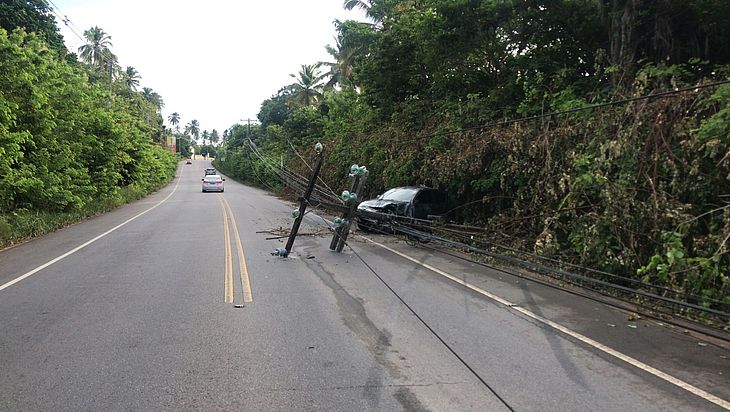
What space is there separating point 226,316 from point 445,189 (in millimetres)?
11398

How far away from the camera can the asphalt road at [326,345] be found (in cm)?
425

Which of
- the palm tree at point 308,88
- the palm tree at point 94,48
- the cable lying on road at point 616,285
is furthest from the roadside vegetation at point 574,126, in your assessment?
the palm tree at point 94,48

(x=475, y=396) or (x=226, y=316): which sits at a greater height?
(x=475, y=396)

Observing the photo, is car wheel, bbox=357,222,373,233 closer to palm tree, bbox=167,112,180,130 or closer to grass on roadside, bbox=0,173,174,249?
grass on roadside, bbox=0,173,174,249

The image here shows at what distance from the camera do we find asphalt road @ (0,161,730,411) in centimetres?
425

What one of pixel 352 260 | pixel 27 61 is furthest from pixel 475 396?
pixel 27 61

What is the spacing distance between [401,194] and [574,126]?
6532mm

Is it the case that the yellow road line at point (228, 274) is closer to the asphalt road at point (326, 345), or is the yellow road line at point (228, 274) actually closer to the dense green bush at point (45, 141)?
the asphalt road at point (326, 345)

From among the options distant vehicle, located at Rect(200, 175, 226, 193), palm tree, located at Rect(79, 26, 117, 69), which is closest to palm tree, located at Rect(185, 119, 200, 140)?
palm tree, located at Rect(79, 26, 117, 69)

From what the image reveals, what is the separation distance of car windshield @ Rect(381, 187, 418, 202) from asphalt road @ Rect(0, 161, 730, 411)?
6061 mm

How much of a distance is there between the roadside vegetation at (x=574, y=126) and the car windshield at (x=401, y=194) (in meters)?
0.83

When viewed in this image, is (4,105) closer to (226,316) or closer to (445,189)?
(226,316)

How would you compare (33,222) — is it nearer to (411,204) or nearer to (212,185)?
(411,204)

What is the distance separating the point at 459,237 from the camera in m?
13.8
